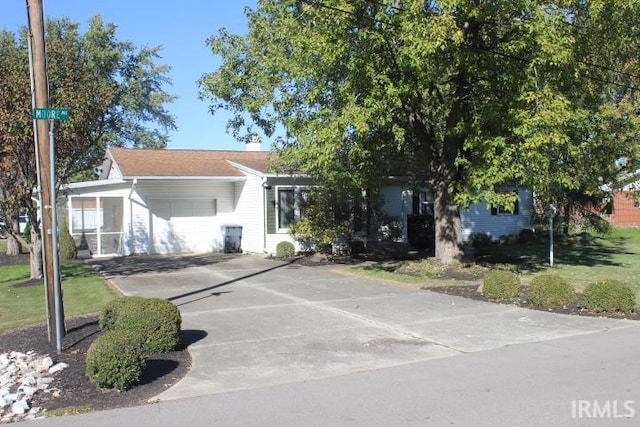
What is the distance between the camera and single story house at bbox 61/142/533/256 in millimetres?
21125

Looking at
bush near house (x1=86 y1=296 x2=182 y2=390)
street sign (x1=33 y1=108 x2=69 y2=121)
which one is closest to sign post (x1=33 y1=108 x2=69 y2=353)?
street sign (x1=33 y1=108 x2=69 y2=121)

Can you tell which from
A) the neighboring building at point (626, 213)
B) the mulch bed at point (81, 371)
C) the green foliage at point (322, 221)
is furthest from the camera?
the neighboring building at point (626, 213)

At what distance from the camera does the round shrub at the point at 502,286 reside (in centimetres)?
1130

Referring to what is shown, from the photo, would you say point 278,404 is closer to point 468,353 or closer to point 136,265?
point 468,353

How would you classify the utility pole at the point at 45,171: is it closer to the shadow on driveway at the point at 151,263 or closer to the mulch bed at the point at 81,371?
the mulch bed at the point at 81,371

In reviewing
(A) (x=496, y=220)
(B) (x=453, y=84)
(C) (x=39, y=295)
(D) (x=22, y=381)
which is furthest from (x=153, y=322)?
(A) (x=496, y=220)

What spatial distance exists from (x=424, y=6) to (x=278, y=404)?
353 inches

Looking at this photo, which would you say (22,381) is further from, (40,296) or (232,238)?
(232,238)

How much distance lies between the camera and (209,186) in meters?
A: 23.2

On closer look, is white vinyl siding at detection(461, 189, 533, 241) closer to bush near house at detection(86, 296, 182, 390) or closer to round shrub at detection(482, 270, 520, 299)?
round shrub at detection(482, 270, 520, 299)

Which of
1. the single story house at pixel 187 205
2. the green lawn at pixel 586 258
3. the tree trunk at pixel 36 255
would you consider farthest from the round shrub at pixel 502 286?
the tree trunk at pixel 36 255

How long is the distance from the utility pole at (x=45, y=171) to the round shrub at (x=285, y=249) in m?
12.3

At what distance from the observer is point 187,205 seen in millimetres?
22781

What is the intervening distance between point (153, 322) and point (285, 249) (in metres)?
12.8
